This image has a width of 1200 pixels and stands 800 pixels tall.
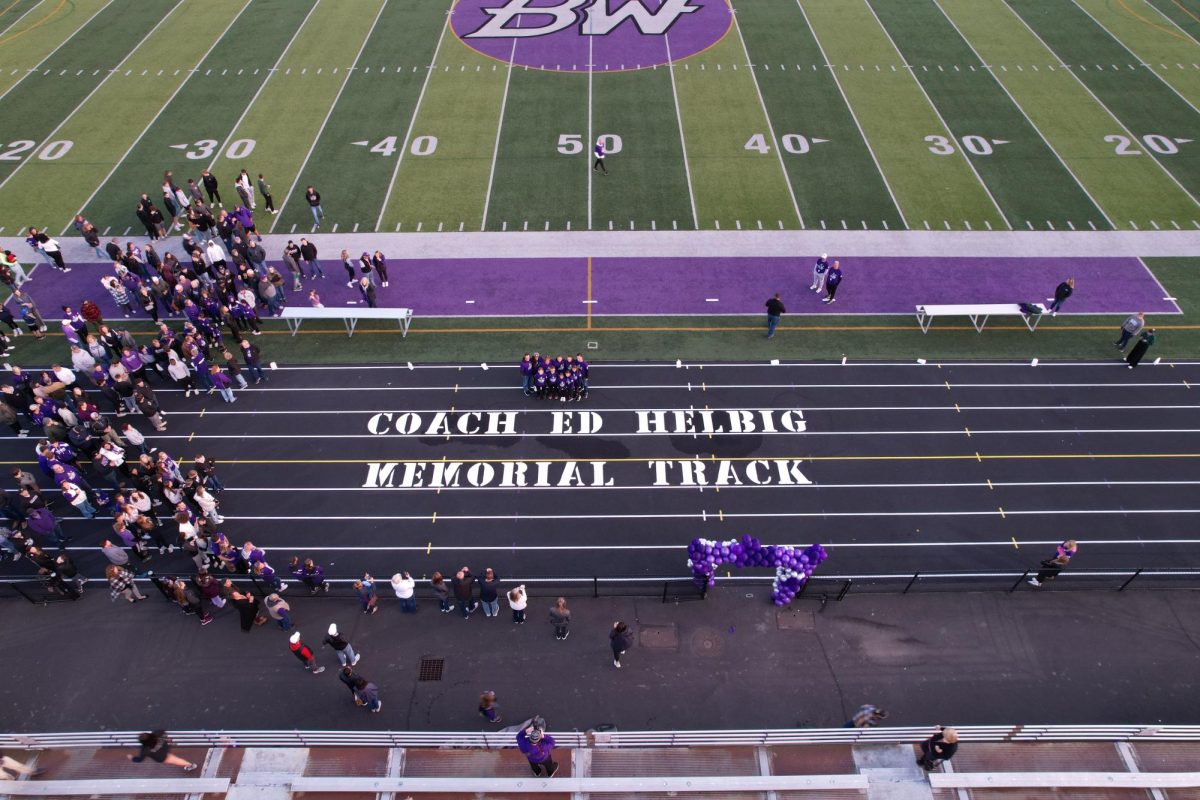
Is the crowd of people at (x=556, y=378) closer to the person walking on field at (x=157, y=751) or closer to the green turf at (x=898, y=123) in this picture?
the person walking on field at (x=157, y=751)

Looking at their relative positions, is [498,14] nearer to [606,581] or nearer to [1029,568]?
[606,581]

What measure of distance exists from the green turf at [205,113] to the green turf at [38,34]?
289 inches

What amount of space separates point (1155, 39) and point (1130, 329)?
75.4 ft

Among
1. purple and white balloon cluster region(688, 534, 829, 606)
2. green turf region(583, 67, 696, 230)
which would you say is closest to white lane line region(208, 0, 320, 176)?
green turf region(583, 67, 696, 230)

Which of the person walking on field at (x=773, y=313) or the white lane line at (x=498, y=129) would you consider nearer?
the person walking on field at (x=773, y=313)

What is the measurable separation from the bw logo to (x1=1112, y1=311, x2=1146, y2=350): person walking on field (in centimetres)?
2344

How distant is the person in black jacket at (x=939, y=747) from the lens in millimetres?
Result: 10500

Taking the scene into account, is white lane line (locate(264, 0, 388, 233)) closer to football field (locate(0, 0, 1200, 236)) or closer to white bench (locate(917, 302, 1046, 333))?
football field (locate(0, 0, 1200, 236))

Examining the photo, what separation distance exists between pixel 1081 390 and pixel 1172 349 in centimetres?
347

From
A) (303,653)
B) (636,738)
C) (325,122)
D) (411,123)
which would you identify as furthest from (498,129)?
(636,738)

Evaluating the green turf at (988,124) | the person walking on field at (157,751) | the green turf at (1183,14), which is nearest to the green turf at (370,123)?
the person walking on field at (157,751)

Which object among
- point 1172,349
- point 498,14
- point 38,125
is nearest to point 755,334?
point 1172,349

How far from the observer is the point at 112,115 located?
1160 inches

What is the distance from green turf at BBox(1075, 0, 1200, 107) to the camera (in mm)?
31266
